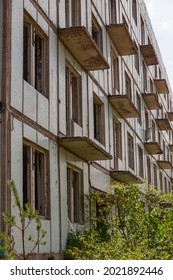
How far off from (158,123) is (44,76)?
73.5 feet

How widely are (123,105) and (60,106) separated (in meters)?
7.21

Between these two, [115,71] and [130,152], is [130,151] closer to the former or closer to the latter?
[130,152]

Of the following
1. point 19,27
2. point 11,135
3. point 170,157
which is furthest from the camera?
point 170,157

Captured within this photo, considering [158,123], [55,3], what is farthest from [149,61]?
[55,3]

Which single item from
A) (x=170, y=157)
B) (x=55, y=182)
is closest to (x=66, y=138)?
A: (x=55, y=182)

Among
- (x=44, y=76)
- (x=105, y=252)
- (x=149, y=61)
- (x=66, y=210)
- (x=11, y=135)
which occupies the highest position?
(x=149, y=61)

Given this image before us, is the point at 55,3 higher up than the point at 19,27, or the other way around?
the point at 55,3

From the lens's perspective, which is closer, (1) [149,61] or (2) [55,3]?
(2) [55,3]

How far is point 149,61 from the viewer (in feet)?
104

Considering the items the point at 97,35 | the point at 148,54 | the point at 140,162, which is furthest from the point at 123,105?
the point at 148,54

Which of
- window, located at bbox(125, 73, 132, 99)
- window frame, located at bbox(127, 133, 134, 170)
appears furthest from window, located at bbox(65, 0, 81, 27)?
window frame, located at bbox(127, 133, 134, 170)

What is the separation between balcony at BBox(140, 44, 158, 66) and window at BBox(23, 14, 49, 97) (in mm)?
16895
